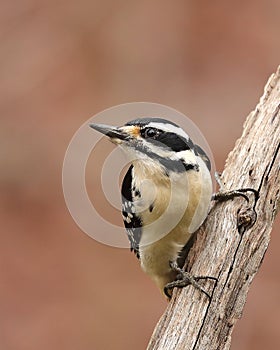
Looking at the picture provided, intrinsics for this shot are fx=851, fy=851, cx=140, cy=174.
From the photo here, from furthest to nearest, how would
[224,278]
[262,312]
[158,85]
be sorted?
[158,85] < [262,312] < [224,278]

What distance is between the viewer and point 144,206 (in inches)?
98.6

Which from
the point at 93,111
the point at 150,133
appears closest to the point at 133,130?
the point at 150,133

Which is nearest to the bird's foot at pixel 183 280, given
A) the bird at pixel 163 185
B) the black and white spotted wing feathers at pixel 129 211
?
the bird at pixel 163 185

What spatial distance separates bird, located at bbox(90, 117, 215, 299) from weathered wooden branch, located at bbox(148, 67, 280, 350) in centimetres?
5

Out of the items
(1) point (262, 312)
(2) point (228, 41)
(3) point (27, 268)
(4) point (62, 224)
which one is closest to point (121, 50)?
(2) point (228, 41)

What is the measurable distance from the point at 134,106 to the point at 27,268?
111cm

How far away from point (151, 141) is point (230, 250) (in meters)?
0.40

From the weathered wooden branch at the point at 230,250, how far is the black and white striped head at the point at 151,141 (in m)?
0.22

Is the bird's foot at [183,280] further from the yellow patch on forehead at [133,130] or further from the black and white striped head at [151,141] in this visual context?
the yellow patch on forehead at [133,130]

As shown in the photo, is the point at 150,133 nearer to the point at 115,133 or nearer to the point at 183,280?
the point at 115,133

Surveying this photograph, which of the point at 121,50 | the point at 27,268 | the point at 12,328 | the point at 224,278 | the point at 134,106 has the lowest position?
the point at 224,278

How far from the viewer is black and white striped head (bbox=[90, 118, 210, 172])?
248cm

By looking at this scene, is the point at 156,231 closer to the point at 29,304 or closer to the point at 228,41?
the point at 29,304

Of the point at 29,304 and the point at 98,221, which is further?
the point at 29,304
